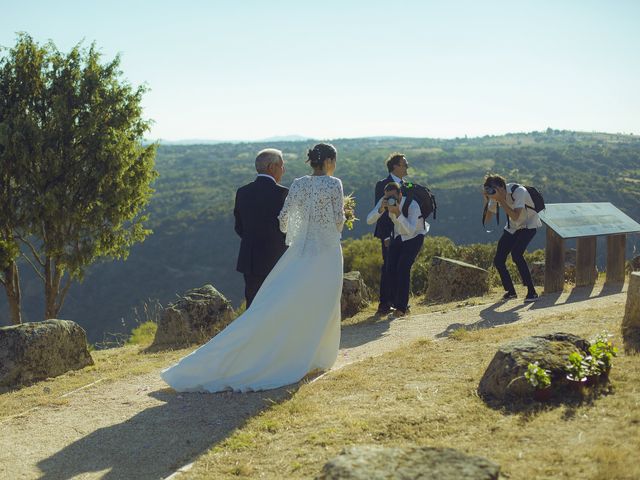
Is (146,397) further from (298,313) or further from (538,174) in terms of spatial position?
(538,174)

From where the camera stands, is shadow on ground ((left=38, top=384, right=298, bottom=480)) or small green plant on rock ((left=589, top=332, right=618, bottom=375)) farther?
small green plant on rock ((left=589, top=332, right=618, bottom=375))

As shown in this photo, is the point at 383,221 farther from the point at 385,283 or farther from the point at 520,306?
the point at 520,306

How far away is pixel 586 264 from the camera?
11.4 meters

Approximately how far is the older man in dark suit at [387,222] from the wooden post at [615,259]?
4.00 metres

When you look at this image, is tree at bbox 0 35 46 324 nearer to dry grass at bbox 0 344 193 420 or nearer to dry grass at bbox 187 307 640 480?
dry grass at bbox 0 344 193 420

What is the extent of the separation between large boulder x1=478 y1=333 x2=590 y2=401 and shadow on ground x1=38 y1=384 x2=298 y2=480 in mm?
1741

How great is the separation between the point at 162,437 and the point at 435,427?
Answer: 2.10m

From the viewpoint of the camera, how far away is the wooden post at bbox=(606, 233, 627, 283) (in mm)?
11523

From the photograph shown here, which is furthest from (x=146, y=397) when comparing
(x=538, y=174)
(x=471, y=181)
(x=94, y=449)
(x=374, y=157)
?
(x=374, y=157)

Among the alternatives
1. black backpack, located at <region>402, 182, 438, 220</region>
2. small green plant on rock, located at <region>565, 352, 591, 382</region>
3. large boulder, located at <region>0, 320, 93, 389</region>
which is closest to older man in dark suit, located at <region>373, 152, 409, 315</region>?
black backpack, located at <region>402, 182, 438, 220</region>

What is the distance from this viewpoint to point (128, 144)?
14.5m

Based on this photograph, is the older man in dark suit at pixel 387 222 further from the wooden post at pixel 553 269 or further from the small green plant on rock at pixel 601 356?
the small green plant on rock at pixel 601 356

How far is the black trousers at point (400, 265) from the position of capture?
9.59 meters

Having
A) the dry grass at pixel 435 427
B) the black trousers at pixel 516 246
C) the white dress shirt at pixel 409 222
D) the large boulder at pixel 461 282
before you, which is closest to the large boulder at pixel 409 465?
the dry grass at pixel 435 427
